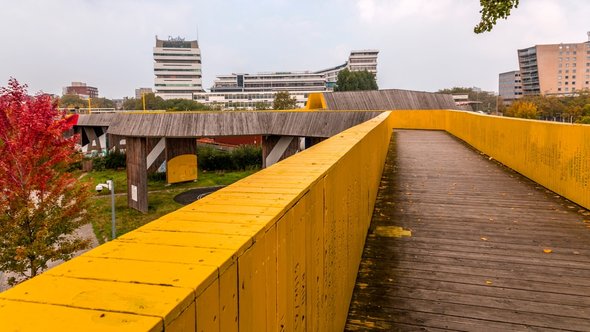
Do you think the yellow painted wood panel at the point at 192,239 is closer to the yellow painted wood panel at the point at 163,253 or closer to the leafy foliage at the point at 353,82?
the yellow painted wood panel at the point at 163,253

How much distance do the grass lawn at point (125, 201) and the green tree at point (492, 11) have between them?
16.5 metres

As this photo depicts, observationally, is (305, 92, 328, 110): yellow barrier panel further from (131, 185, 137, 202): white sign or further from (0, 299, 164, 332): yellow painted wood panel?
(0, 299, 164, 332): yellow painted wood panel

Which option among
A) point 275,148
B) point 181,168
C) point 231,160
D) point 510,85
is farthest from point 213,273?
point 510,85

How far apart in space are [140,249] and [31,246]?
15542 millimetres

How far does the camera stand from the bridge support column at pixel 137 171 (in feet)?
97.9

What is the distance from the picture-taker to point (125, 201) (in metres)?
35.4

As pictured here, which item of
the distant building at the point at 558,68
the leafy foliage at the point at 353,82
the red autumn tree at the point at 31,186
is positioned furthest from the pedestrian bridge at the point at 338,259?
the distant building at the point at 558,68

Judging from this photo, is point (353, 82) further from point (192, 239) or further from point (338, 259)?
point (192, 239)

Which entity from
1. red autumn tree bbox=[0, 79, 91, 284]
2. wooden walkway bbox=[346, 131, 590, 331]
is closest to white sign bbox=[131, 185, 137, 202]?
red autumn tree bbox=[0, 79, 91, 284]

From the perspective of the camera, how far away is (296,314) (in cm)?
245

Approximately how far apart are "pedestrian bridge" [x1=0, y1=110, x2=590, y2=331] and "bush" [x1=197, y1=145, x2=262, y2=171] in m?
40.8

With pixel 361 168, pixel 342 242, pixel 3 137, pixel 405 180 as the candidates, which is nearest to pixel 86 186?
pixel 3 137

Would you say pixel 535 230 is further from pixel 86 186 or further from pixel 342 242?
pixel 86 186

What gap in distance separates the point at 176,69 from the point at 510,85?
134944mm
